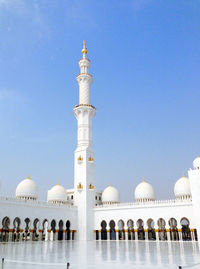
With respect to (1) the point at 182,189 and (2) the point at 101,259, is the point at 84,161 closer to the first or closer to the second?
(1) the point at 182,189

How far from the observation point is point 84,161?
101 ft

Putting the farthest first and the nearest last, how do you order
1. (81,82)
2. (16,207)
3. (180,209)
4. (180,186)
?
(81,82) → (180,186) → (180,209) → (16,207)

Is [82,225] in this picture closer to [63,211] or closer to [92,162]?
[63,211]

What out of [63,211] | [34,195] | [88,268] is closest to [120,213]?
[63,211]

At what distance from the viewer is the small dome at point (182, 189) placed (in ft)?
89.0

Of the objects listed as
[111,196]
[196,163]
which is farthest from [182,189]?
[111,196]

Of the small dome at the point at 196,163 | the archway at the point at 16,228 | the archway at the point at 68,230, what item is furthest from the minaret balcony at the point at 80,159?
the small dome at the point at 196,163

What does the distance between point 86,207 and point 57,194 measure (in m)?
3.76

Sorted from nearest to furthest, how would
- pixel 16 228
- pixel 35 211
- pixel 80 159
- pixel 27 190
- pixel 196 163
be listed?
pixel 196 163 < pixel 35 211 < pixel 27 190 < pixel 16 228 < pixel 80 159

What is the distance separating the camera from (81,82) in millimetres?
33781

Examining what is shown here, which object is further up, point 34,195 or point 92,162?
point 92,162

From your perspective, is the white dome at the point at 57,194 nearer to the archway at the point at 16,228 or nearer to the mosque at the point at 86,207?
the mosque at the point at 86,207

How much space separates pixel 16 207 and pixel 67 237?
940cm

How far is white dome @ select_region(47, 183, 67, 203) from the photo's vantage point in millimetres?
30639
